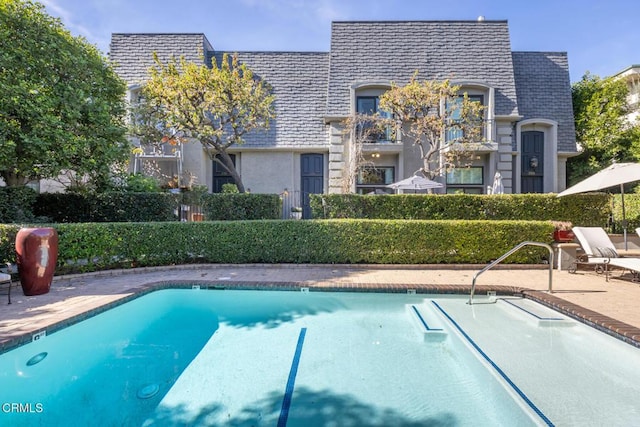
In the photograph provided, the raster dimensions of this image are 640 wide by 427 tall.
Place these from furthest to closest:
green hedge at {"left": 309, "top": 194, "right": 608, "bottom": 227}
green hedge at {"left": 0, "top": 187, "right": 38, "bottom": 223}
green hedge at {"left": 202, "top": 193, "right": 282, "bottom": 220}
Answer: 1. green hedge at {"left": 202, "top": 193, "right": 282, "bottom": 220}
2. green hedge at {"left": 309, "top": 194, "right": 608, "bottom": 227}
3. green hedge at {"left": 0, "top": 187, "right": 38, "bottom": 223}

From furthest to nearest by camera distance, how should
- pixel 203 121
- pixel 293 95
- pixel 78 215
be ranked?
pixel 293 95, pixel 203 121, pixel 78 215

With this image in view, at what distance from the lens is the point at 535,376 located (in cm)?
401

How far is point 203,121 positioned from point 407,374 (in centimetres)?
1026

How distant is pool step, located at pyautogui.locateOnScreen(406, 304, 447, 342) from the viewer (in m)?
5.10

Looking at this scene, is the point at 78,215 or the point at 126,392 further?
the point at 78,215

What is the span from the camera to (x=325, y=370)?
13.9 feet

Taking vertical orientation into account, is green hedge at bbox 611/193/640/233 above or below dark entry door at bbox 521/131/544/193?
below

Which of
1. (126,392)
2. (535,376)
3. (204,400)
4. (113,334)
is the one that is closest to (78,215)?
(113,334)

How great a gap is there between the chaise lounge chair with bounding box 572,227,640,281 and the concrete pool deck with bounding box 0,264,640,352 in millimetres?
351

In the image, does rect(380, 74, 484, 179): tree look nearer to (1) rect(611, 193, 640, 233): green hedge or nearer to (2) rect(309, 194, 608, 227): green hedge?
(2) rect(309, 194, 608, 227): green hedge

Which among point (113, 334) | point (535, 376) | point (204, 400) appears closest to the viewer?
point (204, 400)

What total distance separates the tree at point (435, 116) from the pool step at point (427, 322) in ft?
25.5

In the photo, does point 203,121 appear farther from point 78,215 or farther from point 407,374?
point 407,374

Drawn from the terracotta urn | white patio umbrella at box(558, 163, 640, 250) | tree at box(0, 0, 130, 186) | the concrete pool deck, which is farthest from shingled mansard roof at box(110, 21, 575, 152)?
the terracotta urn
